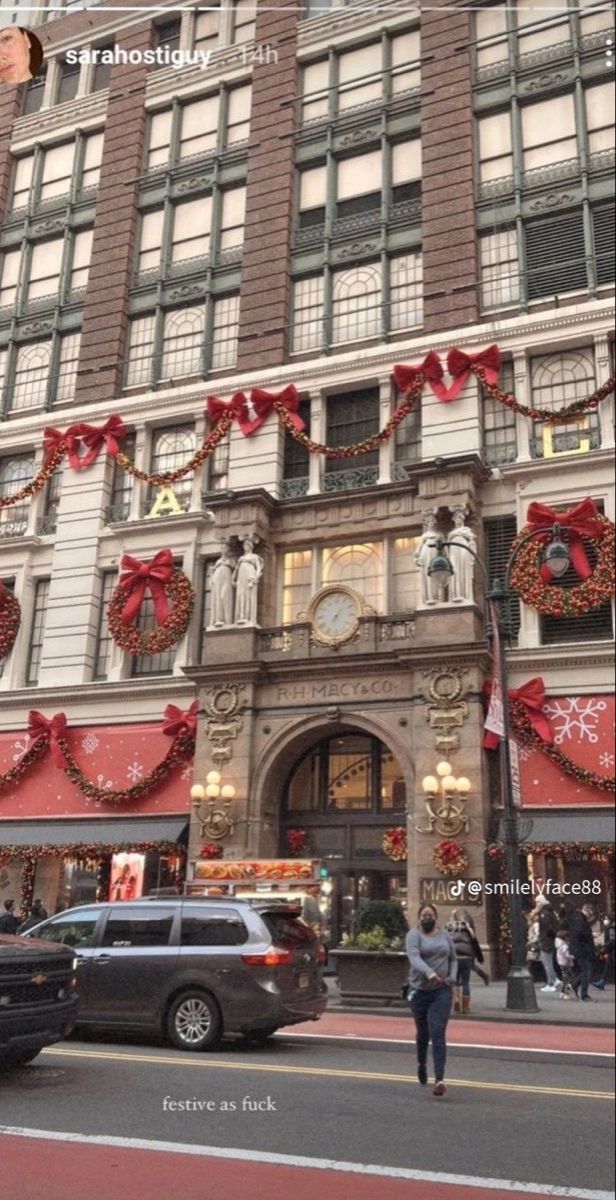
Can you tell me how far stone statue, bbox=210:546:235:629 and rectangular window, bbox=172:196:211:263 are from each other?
8.05 m

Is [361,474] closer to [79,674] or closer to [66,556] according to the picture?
[79,674]

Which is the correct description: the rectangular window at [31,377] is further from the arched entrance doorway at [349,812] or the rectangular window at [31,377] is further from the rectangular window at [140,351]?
the arched entrance doorway at [349,812]

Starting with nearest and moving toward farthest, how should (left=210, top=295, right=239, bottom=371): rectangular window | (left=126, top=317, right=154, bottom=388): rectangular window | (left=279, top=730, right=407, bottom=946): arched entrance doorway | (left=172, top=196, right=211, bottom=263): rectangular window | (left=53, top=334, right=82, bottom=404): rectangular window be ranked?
(left=126, top=317, right=154, bottom=388): rectangular window, (left=53, top=334, right=82, bottom=404): rectangular window, (left=172, top=196, right=211, bottom=263): rectangular window, (left=210, top=295, right=239, bottom=371): rectangular window, (left=279, top=730, right=407, bottom=946): arched entrance doorway

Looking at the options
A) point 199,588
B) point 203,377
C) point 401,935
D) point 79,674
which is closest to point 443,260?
point 203,377

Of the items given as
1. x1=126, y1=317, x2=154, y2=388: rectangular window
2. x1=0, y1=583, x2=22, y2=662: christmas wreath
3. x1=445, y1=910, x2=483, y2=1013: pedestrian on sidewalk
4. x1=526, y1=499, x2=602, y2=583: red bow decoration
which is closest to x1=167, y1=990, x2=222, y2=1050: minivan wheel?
x1=0, y1=583, x2=22, y2=662: christmas wreath

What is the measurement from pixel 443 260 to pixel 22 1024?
566cm

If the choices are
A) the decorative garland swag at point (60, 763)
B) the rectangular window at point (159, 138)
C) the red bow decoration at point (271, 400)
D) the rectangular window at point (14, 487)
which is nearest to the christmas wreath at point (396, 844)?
the decorative garland swag at point (60, 763)

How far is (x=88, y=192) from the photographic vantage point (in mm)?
7562

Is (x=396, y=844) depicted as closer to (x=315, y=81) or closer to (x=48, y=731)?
(x=48, y=731)

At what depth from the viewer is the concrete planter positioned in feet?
22.9

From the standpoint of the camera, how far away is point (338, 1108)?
3.89 meters

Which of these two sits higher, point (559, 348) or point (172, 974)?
point (559, 348)

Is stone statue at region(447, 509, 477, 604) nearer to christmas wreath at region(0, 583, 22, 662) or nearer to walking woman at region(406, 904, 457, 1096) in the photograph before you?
walking woman at region(406, 904, 457, 1096)

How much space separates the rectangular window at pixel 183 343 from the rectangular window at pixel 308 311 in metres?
1.15
